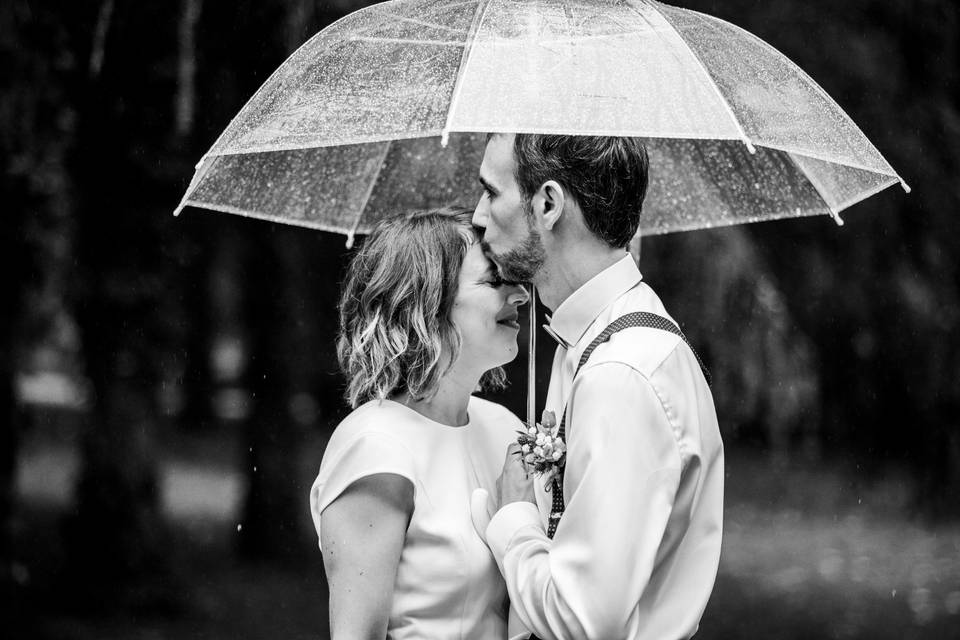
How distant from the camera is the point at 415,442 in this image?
8.95ft

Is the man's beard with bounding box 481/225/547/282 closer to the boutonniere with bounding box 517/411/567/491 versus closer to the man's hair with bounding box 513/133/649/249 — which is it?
the man's hair with bounding box 513/133/649/249

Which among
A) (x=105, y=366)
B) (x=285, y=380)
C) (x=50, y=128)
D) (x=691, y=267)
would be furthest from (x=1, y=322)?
(x=691, y=267)

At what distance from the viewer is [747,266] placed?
755 centimetres

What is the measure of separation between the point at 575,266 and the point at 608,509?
1.86ft

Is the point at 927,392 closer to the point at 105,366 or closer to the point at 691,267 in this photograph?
the point at 691,267

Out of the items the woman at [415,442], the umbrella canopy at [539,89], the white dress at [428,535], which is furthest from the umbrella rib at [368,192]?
the white dress at [428,535]

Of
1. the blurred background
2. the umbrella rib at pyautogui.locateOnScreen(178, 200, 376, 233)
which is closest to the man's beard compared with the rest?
the umbrella rib at pyautogui.locateOnScreen(178, 200, 376, 233)

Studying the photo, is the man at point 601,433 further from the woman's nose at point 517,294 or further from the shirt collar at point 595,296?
the woman's nose at point 517,294

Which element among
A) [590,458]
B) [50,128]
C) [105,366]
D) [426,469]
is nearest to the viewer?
[590,458]

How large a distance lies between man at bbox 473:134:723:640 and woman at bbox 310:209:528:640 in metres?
0.11

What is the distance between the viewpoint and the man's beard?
8.41 feet

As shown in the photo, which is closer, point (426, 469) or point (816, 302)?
point (426, 469)

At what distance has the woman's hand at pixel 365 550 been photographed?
2.56 metres

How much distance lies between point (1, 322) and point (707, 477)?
562cm
